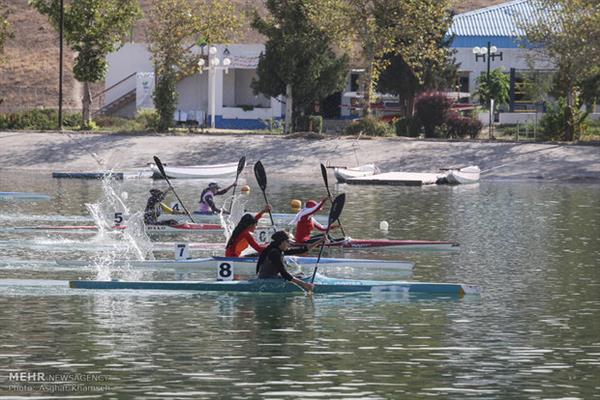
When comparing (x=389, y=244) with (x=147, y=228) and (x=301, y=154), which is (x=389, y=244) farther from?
(x=301, y=154)

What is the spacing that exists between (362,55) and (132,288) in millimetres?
50438

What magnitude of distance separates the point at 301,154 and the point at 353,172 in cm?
681

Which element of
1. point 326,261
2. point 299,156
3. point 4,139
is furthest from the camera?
point 4,139

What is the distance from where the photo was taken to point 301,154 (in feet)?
232

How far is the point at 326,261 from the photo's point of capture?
31625 millimetres

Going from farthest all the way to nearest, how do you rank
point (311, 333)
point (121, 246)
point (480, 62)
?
point (480, 62) → point (121, 246) → point (311, 333)

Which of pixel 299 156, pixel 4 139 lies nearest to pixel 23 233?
pixel 299 156

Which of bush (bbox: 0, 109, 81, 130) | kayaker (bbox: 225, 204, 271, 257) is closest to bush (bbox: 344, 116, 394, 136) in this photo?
bush (bbox: 0, 109, 81, 130)

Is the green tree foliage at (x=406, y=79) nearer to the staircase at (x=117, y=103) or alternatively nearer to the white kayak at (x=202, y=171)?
the staircase at (x=117, y=103)

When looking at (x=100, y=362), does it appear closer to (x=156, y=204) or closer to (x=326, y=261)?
(x=326, y=261)

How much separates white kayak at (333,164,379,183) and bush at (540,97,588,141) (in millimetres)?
11539

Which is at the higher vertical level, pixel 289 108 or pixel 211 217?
pixel 289 108

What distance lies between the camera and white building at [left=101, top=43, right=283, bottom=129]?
87.3 meters

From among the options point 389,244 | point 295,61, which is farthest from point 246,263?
point 295,61
